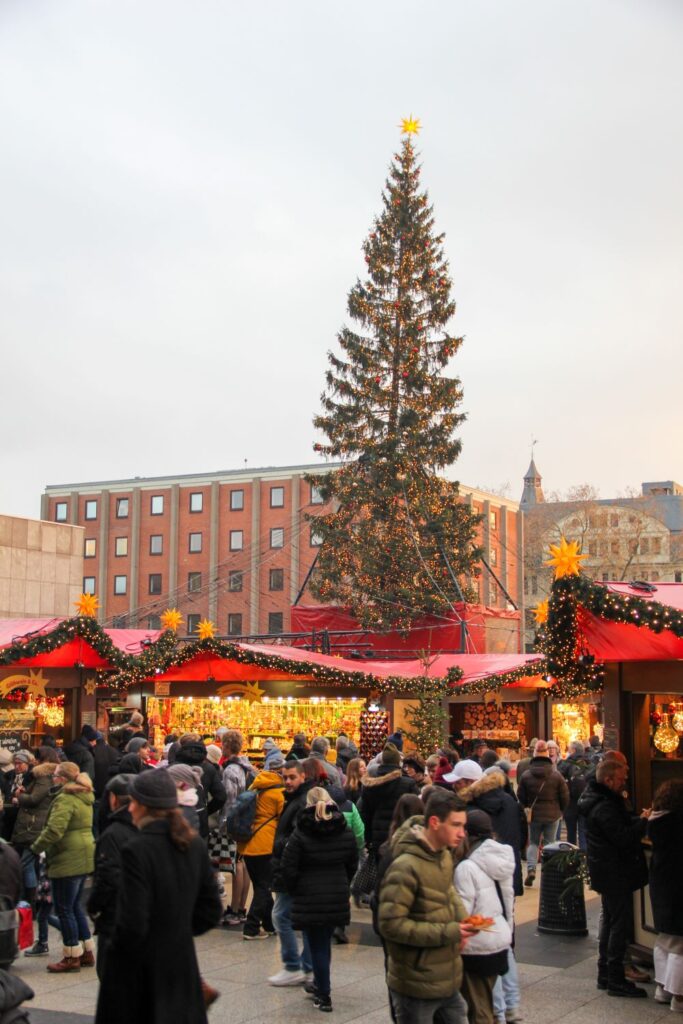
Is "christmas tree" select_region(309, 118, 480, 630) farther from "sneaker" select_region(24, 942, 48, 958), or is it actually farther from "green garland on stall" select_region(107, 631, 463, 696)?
"sneaker" select_region(24, 942, 48, 958)

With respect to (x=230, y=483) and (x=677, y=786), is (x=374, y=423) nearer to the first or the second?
(x=677, y=786)

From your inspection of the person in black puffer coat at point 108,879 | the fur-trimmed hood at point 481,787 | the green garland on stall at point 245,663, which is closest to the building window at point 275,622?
the green garland on stall at point 245,663

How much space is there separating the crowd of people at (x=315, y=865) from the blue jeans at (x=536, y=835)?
0.12ft

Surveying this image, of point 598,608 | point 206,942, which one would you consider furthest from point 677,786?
point 206,942

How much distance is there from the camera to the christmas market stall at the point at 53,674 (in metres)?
19.8

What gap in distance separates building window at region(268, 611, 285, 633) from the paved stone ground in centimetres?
5676

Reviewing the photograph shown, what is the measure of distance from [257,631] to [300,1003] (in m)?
60.7

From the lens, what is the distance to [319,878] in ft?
27.3

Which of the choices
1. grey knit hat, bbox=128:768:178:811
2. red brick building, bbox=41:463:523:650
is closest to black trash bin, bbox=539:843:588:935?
grey knit hat, bbox=128:768:178:811

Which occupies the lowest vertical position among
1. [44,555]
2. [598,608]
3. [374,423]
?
[598,608]

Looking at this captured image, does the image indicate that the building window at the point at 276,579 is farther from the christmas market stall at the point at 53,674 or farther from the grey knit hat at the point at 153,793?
the grey knit hat at the point at 153,793

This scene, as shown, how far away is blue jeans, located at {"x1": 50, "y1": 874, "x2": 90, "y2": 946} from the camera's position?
9.44 m

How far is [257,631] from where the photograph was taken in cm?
6906

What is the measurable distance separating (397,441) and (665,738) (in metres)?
24.7
